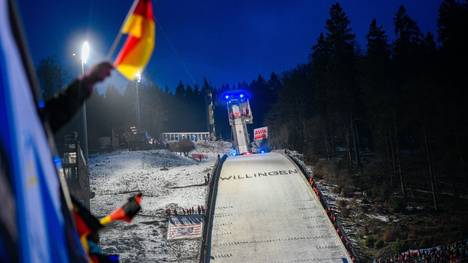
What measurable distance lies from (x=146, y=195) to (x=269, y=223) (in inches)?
465

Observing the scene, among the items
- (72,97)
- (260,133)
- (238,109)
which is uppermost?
(238,109)

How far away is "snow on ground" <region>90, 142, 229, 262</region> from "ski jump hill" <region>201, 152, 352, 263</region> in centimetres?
167

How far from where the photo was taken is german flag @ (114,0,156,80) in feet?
10.3

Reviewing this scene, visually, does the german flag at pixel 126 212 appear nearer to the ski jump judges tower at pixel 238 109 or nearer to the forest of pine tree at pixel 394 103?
the forest of pine tree at pixel 394 103

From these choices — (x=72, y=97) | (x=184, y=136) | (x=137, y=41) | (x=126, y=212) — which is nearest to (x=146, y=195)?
(x=126, y=212)

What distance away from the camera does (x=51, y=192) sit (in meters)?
2.48

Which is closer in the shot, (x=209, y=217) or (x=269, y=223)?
(x=269, y=223)

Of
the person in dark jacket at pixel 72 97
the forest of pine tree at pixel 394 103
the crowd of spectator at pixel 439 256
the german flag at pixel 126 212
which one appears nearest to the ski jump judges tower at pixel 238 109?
the forest of pine tree at pixel 394 103

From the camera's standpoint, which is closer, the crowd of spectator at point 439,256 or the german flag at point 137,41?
the german flag at point 137,41

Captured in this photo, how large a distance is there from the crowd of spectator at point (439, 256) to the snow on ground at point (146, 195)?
9996mm

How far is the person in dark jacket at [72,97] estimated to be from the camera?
2756mm

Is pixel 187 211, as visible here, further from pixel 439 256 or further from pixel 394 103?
pixel 394 103

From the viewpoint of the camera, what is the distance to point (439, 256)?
18.8 metres

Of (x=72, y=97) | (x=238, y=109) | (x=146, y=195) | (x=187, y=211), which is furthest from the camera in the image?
(x=238, y=109)
